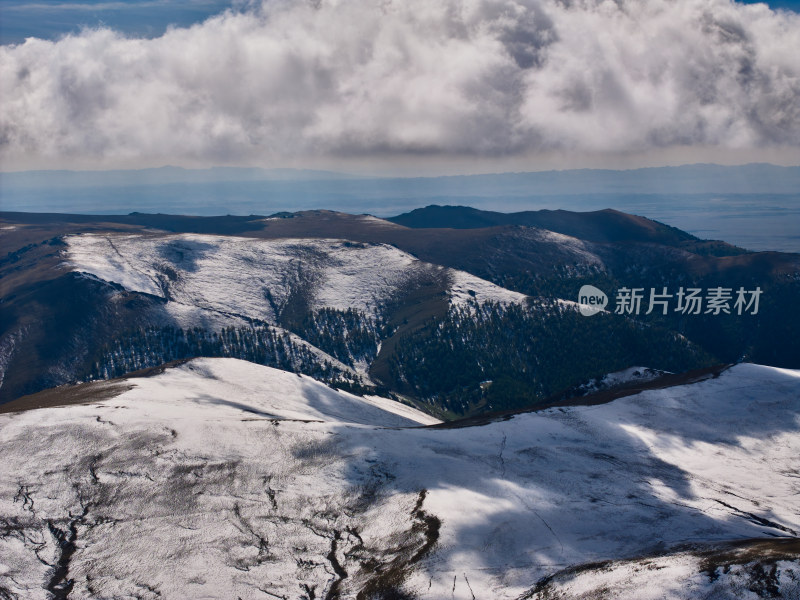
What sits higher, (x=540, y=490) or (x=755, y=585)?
(x=755, y=585)

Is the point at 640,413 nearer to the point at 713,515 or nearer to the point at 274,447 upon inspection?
the point at 713,515

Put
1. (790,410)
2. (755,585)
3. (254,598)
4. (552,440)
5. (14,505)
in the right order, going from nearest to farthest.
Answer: (755,585), (254,598), (14,505), (552,440), (790,410)

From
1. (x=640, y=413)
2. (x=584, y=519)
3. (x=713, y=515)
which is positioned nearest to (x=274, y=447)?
(x=584, y=519)

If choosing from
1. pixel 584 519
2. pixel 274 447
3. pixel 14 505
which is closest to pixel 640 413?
pixel 584 519

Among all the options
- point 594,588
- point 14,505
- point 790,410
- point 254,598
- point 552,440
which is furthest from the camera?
point 790,410

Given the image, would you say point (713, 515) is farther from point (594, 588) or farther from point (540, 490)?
point (594, 588)

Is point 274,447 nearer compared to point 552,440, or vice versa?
point 274,447
